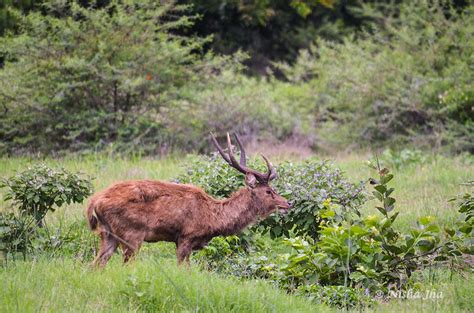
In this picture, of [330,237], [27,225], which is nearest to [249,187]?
[330,237]

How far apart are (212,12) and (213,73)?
30.4 ft

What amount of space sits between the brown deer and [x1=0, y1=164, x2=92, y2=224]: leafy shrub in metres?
0.77

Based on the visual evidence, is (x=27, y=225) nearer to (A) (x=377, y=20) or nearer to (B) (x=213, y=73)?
(B) (x=213, y=73)

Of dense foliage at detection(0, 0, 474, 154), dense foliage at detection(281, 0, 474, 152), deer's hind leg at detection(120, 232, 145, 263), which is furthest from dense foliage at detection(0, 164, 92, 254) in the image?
dense foliage at detection(281, 0, 474, 152)

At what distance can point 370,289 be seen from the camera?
7.15m

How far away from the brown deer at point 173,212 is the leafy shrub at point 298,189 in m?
0.24

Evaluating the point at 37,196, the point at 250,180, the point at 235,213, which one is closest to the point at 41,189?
the point at 37,196

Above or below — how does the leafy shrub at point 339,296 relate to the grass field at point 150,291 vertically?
below

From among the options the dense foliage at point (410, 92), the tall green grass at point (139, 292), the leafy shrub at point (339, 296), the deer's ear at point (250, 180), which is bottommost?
the dense foliage at point (410, 92)

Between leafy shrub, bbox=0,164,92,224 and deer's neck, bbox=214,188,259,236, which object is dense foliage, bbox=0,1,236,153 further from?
deer's neck, bbox=214,188,259,236

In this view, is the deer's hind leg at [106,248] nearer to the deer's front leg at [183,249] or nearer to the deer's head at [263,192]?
the deer's front leg at [183,249]

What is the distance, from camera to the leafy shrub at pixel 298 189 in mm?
8617

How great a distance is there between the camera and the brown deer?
765cm

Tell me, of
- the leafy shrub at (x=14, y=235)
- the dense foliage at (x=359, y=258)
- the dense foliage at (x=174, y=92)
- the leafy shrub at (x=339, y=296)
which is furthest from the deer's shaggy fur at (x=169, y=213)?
the dense foliage at (x=174, y=92)
